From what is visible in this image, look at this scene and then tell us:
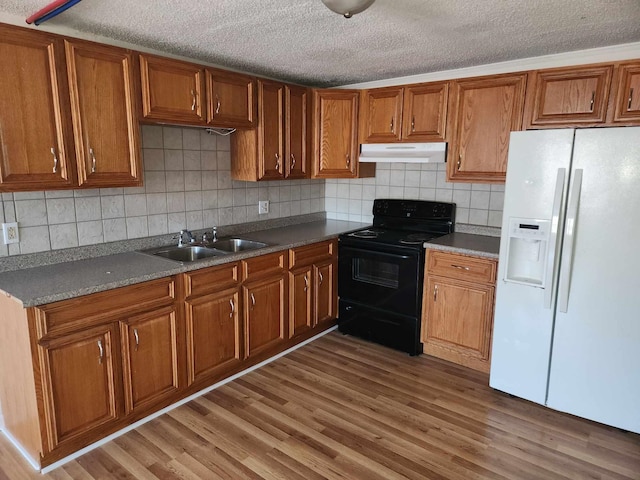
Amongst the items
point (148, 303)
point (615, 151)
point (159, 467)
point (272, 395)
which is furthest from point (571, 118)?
point (159, 467)

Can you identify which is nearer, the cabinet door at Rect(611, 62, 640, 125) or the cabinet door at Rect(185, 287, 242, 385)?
the cabinet door at Rect(611, 62, 640, 125)

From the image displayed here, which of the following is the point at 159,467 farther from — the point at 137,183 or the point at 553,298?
the point at 553,298

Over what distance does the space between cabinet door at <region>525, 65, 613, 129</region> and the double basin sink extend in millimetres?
2061

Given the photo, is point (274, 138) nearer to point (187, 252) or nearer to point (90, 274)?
point (187, 252)

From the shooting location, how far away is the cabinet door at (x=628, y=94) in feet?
7.98

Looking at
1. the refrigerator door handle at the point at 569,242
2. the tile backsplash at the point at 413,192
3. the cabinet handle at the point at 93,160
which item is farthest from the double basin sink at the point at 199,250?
the refrigerator door handle at the point at 569,242

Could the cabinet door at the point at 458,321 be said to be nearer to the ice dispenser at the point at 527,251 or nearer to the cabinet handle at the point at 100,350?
the ice dispenser at the point at 527,251

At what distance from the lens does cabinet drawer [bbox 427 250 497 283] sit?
2873 millimetres

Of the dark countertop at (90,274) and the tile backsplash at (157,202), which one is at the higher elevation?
the tile backsplash at (157,202)

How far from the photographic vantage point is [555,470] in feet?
6.79

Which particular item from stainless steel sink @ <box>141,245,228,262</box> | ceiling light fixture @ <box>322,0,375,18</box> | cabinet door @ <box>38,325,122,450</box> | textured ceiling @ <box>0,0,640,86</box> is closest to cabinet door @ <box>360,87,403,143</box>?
textured ceiling @ <box>0,0,640,86</box>

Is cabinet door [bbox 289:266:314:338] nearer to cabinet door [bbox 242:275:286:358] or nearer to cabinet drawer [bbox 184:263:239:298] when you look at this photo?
cabinet door [bbox 242:275:286:358]

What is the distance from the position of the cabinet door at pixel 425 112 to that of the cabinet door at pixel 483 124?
8 centimetres

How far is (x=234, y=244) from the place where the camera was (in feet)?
10.8
